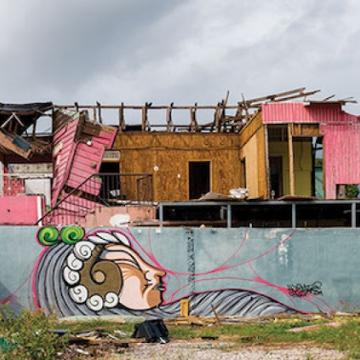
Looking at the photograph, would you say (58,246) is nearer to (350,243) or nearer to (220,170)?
(350,243)

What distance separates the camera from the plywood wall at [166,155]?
23.4 meters

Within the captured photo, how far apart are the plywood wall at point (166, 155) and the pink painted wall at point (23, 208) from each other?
474cm

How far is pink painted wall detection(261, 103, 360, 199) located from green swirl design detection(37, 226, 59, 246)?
25.4ft

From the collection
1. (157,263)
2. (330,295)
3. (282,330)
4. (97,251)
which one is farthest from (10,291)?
(330,295)

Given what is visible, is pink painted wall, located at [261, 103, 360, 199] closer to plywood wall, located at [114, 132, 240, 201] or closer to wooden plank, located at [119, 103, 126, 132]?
plywood wall, located at [114, 132, 240, 201]

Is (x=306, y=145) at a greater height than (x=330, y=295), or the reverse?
(x=306, y=145)

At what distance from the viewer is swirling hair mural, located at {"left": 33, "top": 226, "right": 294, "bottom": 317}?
15.8 m

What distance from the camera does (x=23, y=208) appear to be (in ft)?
62.7

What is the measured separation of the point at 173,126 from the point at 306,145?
4887 mm

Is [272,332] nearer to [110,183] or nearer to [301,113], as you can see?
[301,113]

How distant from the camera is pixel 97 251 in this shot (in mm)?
15961

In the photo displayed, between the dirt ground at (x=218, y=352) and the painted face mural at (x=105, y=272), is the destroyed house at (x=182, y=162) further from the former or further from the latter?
the dirt ground at (x=218, y=352)

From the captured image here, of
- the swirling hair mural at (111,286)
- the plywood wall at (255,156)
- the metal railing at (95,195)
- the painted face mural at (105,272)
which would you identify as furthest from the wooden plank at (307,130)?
the painted face mural at (105,272)

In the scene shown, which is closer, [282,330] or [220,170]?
[282,330]
